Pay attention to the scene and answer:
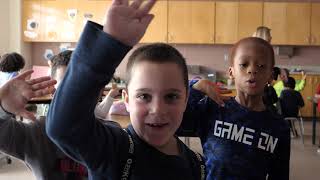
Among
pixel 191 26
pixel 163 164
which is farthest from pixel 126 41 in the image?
pixel 191 26

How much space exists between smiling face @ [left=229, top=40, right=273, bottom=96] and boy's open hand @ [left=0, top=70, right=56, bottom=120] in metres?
0.73

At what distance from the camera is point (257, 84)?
1445 mm

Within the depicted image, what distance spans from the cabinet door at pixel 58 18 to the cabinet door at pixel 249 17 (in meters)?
3.64

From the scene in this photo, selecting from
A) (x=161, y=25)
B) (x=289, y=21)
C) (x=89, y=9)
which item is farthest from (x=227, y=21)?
(x=89, y=9)

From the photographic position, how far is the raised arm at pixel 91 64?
63cm

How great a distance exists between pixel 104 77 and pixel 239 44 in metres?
0.96

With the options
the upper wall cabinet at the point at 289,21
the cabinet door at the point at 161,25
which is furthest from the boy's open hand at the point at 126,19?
the upper wall cabinet at the point at 289,21

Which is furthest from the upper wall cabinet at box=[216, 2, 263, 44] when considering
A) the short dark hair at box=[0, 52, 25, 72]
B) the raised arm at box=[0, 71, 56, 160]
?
the raised arm at box=[0, 71, 56, 160]

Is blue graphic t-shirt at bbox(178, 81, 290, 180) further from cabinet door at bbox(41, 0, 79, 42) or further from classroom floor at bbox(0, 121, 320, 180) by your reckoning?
cabinet door at bbox(41, 0, 79, 42)

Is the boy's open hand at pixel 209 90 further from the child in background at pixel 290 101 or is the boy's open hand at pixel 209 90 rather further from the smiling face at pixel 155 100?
the child in background at pixel 290 101

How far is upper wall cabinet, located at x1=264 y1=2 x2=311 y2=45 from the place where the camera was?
8.30 m

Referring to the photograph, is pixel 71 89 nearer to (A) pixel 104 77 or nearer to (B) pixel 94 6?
(A) pixel 104 77

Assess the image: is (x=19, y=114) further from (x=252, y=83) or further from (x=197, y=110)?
(x=252, y=83)

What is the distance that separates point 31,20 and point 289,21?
5681mm
